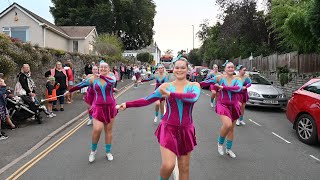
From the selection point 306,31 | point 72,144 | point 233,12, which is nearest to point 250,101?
point 306,31

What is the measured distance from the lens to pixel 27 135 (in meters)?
8.77

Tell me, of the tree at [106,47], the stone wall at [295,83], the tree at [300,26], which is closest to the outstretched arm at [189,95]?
the tree at [300,26]

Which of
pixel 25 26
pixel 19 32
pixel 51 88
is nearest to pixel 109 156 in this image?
pixel 51 88

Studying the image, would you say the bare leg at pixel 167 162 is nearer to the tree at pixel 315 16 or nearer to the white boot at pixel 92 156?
the white boot at pixel 92 156

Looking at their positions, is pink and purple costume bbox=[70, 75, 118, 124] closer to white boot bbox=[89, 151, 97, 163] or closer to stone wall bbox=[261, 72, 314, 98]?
white boot bbox=[89, 151, 97, 163]

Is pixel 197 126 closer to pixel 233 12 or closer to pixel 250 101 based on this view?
pixel 250 101

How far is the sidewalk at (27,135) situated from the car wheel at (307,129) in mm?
6340

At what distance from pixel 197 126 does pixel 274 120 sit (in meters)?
3.12

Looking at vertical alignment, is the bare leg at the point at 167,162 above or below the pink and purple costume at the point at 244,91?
below

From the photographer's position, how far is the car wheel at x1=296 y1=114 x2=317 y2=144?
25.7 feet

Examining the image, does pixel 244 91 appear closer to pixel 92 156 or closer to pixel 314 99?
pixel 314 99

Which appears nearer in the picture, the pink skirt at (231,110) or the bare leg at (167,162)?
the bare leg at (167,162)

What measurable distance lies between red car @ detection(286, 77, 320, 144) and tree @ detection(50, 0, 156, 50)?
48171mm

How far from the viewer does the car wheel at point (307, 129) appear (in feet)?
25.7
